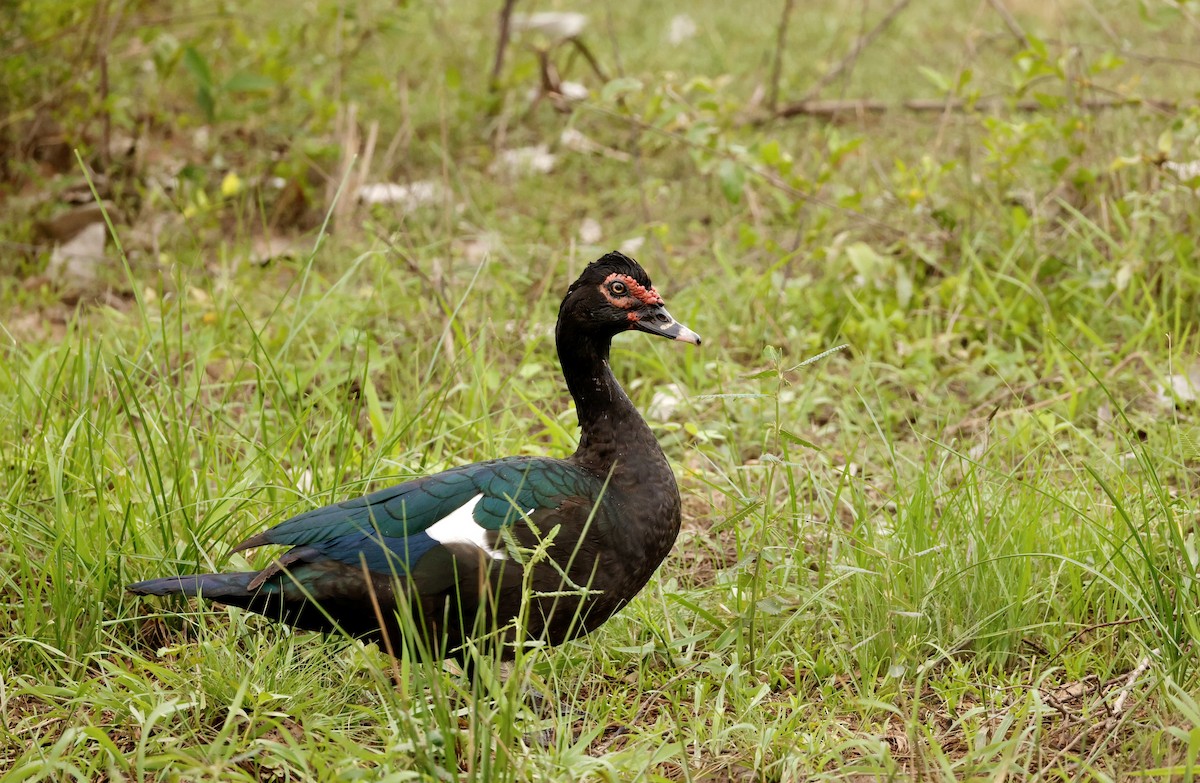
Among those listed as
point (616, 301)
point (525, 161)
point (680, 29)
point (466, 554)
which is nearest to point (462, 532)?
point (466, 554)

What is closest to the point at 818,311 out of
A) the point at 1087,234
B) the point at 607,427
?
the point at 1087,234

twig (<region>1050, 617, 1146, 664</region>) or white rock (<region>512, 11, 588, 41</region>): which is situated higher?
white rock (<region>512, 11, 588, 41</region>)

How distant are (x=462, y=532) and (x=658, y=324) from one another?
79 centimetres

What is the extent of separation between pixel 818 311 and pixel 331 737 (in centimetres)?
291

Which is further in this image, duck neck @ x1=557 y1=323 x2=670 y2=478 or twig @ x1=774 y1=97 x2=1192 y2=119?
twig @ x1=774 y1=97 x2=1192 y2=119

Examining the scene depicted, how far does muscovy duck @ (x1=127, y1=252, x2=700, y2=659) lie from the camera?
2.87 m

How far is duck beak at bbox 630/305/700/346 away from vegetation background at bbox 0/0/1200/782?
0.38 meters

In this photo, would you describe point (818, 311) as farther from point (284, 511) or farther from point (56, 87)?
point (56, 87)

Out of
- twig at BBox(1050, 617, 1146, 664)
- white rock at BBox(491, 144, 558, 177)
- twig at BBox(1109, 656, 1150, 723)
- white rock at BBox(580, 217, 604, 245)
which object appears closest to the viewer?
twig at BBox(1109, 656, 1150, 723)

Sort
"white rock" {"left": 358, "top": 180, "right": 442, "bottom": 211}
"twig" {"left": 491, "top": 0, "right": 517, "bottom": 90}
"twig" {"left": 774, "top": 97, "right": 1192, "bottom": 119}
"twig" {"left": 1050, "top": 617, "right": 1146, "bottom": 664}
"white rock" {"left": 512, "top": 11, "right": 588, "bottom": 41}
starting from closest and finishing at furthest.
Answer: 1. "twig" {"left": 1050, "top": 617, "right": 1146, "bottom": 664}
2. "white rock" {"left": 358, "top": 180, "right": 442, "bottom": 211}
3. "twig" {"left": 774, "top": 97, "right": 1192, "bottom": 119}
4. "twig" {"left": 491, "top": 0, "right": 517, "bottom": 90}
5. "white rock" {"left": 512, "top": 11, "right": 588, "bottom": 41}

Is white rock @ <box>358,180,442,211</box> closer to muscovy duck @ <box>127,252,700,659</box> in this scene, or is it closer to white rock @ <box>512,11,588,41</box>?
white rock @ <box>512,11,588,41</box>

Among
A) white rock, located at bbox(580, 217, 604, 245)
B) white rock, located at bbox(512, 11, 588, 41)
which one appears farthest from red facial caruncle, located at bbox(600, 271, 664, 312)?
white rock, located at bbox(512, 11, 588, 41)

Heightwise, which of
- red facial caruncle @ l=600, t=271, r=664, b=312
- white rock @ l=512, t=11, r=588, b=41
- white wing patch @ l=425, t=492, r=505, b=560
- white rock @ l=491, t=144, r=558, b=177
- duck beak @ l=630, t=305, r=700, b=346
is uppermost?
white rock @ l=512, t=11, r=588, b=41

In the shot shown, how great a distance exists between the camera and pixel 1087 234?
4.94 metres
